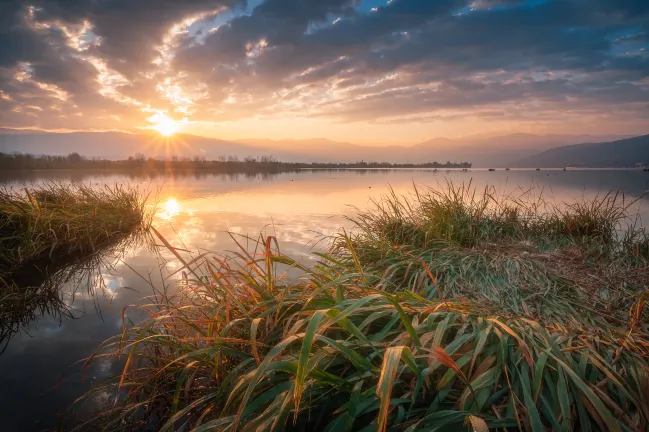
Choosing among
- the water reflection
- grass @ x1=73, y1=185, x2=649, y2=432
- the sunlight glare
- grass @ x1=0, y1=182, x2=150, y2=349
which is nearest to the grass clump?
grass @ x1=0, y1=182, x2=150, y2=349

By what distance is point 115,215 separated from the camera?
7.77 metres

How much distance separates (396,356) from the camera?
3.56 feet

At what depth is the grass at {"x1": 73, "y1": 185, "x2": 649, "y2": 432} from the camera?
1273 mm

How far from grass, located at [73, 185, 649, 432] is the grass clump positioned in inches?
113

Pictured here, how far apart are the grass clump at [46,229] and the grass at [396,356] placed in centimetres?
Answer: 287

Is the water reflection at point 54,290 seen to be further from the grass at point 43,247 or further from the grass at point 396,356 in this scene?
the grass at point 396,356

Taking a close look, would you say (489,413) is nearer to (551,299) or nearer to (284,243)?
(551,299)

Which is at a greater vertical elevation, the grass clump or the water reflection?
the grass clump

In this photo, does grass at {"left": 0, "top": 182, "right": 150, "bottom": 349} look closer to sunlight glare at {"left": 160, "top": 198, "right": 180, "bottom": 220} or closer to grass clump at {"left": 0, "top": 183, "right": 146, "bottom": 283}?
grass clump at {"left": 0, "top": 183, "right": 146, "bottom": 283}

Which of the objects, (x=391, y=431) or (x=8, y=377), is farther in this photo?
(x=8, y=377)

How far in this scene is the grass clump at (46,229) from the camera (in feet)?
15.4

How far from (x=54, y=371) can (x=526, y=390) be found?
295 centimetres

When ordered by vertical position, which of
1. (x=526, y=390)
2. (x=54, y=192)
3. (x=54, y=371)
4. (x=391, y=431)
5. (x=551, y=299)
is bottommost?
(x=54, y=371)

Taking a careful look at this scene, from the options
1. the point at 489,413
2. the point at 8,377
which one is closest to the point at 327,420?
the point at 489,413
